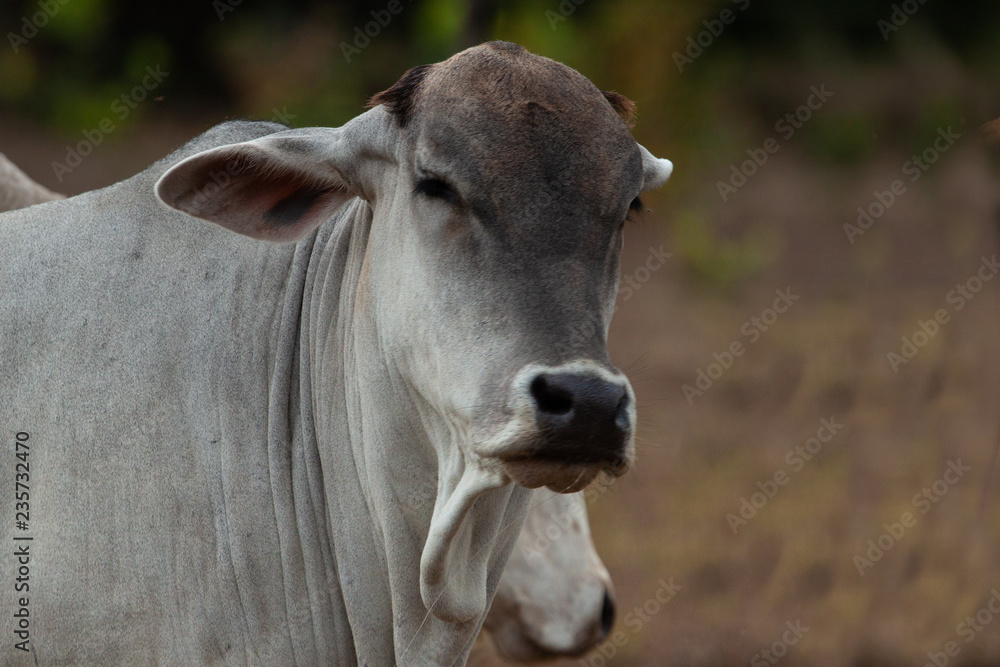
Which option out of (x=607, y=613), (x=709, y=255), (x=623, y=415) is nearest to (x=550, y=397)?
(x=623, y=415)

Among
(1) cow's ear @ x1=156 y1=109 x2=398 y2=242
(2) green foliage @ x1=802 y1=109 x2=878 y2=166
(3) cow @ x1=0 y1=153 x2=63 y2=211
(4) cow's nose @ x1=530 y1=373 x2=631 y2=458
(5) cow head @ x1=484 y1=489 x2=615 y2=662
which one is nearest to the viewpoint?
(4) cow's nose @ x1=530 y1=373 x2=631 y2=458

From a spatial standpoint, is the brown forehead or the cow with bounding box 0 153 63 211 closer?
the brown forehead

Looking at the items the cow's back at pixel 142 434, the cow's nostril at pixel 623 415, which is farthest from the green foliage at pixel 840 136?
the cow's nostril at pixel 623 415

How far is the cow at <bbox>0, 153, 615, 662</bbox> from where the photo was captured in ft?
16.5

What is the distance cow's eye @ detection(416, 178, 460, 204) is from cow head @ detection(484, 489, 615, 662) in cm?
215

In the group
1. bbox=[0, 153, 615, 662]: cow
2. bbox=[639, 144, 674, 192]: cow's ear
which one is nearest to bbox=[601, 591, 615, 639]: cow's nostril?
bbox=[0, 153, 615, 662]: cow

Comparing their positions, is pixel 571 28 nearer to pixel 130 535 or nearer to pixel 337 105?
pixel 337 105

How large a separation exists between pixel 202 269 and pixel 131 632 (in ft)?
3.52

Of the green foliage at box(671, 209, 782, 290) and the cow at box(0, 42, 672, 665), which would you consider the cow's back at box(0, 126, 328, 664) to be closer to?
the cow at box(0, 42, 672, 665)

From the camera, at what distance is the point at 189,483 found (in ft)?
11.0

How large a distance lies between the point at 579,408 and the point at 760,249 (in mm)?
10981

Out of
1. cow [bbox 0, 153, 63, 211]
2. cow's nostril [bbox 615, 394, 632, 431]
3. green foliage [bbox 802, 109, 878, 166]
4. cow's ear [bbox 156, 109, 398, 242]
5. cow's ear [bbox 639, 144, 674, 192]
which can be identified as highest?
cow's ear [bbox 156, 109, 398, 242]

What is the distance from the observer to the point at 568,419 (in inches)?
107

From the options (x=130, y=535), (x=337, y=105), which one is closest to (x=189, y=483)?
(x=130, y=535)
